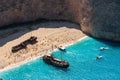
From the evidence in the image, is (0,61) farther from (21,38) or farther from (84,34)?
(84,34)

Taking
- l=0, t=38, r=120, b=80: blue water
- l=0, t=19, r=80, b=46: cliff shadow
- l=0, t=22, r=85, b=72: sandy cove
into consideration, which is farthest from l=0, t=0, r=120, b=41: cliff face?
l=0, t=38, r=120, b=80: blue water

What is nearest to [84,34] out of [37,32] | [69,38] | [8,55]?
[69,38]

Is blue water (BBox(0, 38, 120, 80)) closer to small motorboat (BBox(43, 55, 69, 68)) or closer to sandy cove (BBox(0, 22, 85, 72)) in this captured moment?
small motorboat (BBox(43, 55, 69, 68))

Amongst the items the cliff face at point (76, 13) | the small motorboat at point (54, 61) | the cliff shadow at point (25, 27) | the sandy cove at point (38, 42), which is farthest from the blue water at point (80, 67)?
the cliff shadow at point (25, 27)

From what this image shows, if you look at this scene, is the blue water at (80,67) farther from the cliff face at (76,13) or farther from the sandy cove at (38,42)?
the cliff face at (76,13)

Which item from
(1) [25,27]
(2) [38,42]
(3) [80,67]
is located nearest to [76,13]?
(1) [25,27]

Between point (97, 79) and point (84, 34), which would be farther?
point (84, 34)
